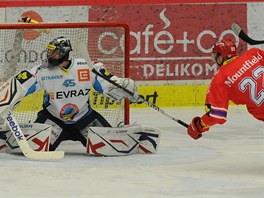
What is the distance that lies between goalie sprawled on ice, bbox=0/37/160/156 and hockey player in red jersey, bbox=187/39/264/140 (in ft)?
2.60

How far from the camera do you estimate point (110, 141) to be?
6.95m

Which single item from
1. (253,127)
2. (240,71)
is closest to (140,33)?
(253,127)

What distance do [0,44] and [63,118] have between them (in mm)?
980

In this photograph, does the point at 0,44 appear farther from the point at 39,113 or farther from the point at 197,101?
the point at 197,101

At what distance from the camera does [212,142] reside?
25.6 ft

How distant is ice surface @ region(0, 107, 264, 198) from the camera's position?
217 inches

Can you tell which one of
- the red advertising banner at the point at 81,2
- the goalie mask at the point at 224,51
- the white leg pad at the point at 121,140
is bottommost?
the white leg pad at the point at 121,140

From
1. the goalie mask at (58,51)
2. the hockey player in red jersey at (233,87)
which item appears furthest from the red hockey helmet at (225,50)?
the goalie mask at (58,51)

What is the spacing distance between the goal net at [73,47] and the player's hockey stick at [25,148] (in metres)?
0.65

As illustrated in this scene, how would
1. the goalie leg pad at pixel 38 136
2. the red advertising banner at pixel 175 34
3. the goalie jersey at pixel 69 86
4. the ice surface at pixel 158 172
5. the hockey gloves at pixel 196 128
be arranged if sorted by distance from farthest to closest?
the red advertising banner at pixel 175 34
the goalie jersey at pixel 69 86
the goalie leg pad at pixel 38 136
the hockey gloves at pixel 196 128
the ice surface at pixel 158 172

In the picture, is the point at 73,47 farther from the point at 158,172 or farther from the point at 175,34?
the point at 175,34

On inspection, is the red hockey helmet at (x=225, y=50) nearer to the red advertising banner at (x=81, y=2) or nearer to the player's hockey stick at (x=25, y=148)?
the player's hockey stick at (x=25, y=148)

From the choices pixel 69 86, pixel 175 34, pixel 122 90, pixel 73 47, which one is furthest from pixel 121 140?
pixel 175 34

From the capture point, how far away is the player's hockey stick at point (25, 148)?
6.73 m
